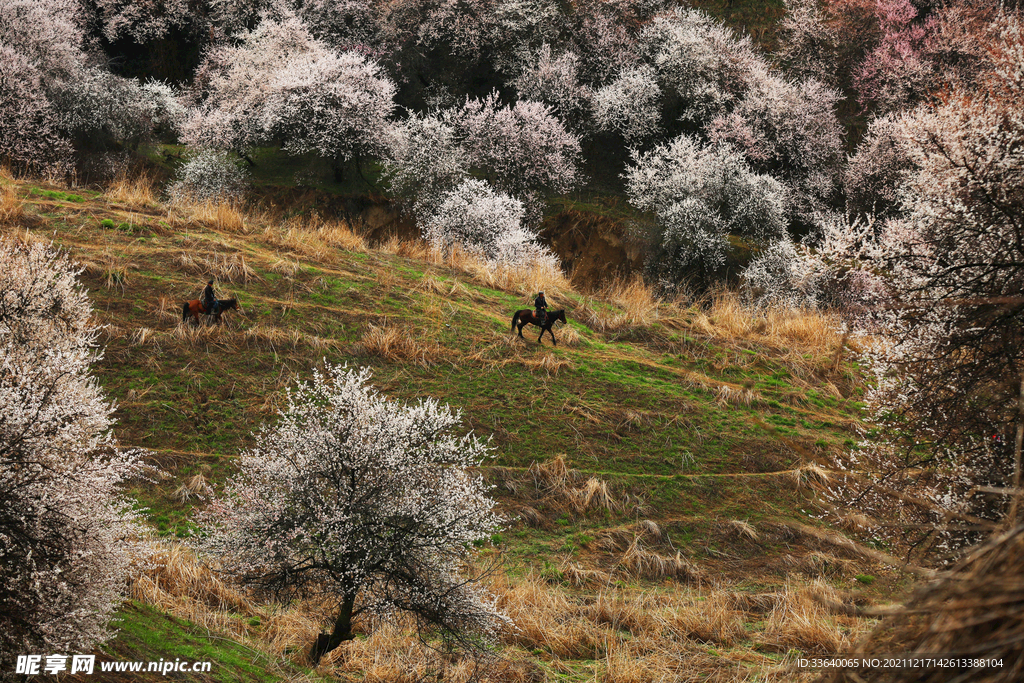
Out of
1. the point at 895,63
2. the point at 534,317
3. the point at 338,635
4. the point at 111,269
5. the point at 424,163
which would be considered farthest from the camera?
the point at 895,63

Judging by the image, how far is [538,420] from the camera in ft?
38.3

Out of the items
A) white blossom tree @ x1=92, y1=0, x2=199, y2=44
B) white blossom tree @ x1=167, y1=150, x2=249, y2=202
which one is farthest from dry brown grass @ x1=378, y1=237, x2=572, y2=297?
white blossom tree @ x1=92, y1=0, x2=199, y2=44

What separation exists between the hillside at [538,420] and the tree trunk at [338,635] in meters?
0.17

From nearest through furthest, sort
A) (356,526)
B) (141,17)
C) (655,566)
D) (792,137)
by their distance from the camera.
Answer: (356,526)
(655,566)
(792,137)
(141,17)

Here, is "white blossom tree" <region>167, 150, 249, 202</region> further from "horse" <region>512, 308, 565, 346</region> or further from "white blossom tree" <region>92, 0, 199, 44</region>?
"horse" <region>512, 308, 565, 346</region>

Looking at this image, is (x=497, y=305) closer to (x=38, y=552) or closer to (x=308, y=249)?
(x=308, y=249)

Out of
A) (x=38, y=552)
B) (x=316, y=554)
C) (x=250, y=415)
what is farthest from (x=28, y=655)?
(x=250, y=415)

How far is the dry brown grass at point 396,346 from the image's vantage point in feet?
40.5

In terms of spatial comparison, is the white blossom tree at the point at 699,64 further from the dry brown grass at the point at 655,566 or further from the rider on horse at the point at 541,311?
the dry brown grass at the point at 655,566

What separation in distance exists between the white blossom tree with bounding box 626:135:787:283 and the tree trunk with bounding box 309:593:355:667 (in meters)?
22.4

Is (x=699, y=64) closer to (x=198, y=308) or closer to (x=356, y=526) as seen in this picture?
(x=198, y=308)

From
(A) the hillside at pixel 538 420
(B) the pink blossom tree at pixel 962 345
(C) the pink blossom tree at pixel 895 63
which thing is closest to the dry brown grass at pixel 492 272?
(A) the hillside at pixel 538 420

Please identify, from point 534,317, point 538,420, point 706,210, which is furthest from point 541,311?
point 706,210

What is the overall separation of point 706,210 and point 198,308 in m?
20.2
